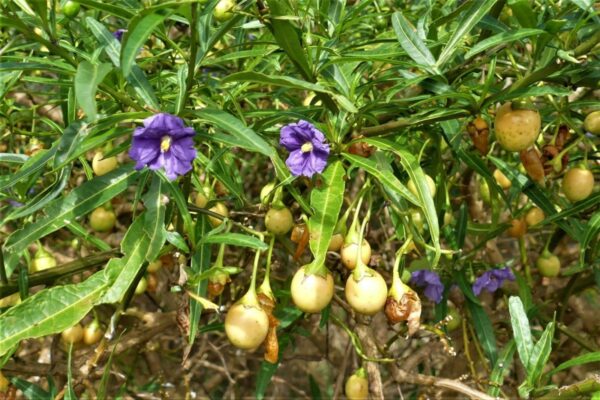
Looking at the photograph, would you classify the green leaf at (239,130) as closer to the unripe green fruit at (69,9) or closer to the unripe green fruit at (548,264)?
the unripe green fruit at (69,9)

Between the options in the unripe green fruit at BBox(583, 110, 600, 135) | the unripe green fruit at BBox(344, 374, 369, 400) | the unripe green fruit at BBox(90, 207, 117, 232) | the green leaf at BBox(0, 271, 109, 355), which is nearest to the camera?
the green leaf at BBox(0, 271, 109, 355)

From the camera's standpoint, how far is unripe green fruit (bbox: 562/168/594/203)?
1761 millimetres

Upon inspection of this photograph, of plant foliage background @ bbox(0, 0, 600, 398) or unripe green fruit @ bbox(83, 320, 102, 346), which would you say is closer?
plant foliage background @ bbox(0, 0, 600, 398)

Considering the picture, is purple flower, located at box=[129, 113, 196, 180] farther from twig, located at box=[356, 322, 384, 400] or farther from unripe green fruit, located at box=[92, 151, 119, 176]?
twig, located at box=[356, 322, 384, 400]

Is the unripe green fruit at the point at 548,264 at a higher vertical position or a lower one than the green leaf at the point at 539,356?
lower

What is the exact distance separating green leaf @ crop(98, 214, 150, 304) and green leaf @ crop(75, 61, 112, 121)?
33cm

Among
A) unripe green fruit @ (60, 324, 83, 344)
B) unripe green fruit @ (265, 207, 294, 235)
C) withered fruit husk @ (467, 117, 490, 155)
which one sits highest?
withered fruit husk @ (467, 117, 490, 155)

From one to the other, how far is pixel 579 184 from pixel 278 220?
0.75 meters

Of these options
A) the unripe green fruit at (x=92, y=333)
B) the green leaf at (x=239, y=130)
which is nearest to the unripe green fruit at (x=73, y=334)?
the unripe green fruit at (x=92, y=333)

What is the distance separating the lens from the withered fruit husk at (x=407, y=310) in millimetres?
1549

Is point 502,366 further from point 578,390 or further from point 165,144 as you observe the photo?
point 165,144

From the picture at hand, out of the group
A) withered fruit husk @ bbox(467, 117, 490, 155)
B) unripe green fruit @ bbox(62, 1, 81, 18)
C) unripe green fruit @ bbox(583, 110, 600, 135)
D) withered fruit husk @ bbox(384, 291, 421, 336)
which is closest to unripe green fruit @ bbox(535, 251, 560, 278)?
unripe green fruit @ bbox(583, 110, 600, 135)

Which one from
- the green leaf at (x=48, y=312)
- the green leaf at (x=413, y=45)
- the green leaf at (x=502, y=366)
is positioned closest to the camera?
the green leaf at (x=48, y=312)

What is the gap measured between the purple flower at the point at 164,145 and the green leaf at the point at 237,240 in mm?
161
